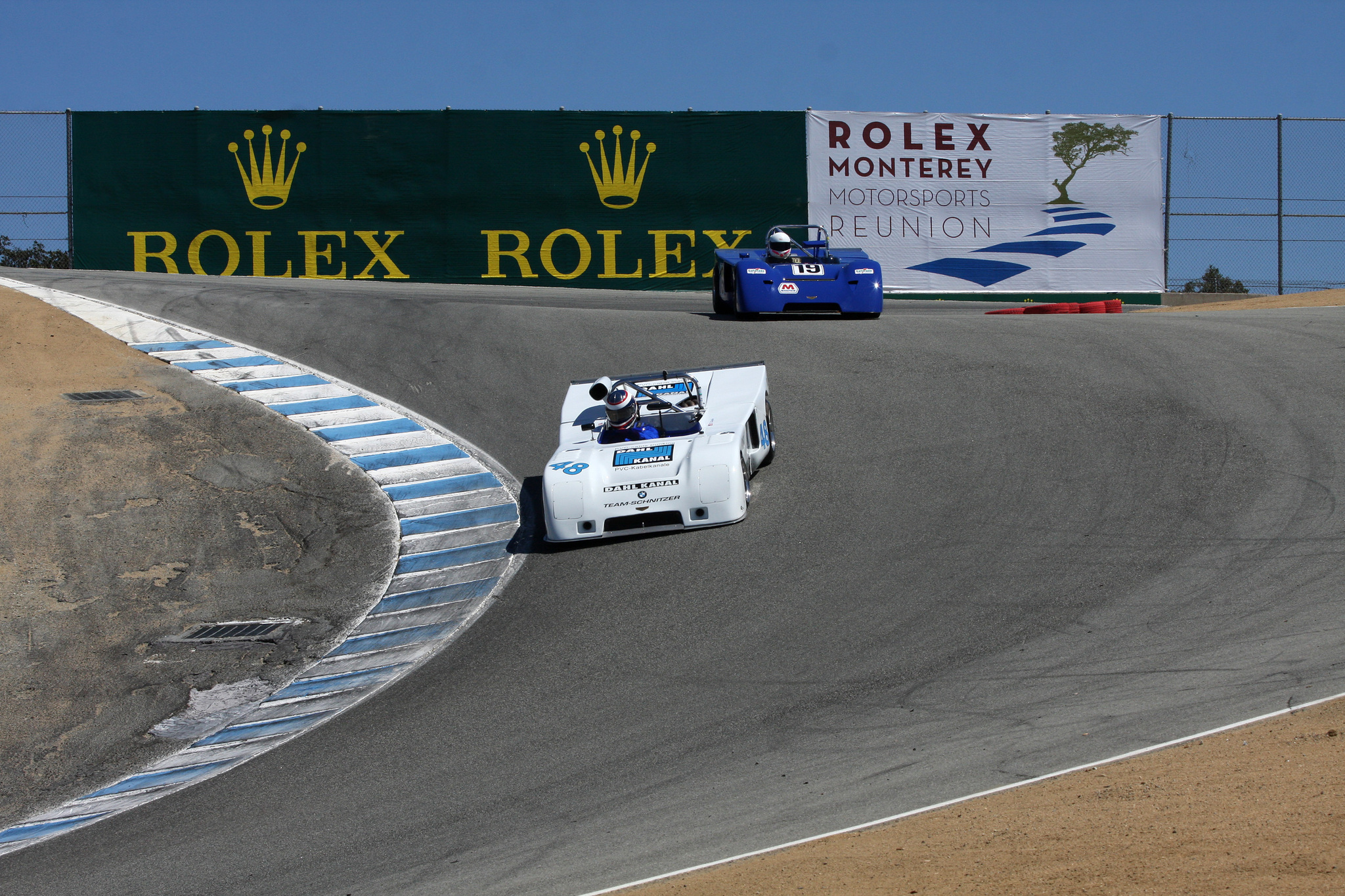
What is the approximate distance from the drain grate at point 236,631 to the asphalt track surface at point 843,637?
5.75ft

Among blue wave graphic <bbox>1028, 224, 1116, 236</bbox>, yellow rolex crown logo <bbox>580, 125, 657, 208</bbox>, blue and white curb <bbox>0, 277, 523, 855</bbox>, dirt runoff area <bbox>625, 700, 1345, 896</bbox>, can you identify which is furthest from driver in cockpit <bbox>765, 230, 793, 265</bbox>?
dirt runoff area <bbox>625, 700, 1345, 896</bbox>

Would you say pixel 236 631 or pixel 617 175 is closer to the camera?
pixel 236 631

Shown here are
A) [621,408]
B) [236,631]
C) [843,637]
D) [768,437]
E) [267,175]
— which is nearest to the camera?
[843,637]

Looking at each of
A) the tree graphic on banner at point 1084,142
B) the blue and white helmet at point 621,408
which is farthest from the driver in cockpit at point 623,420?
the tree graphic on banner at point 1084,142

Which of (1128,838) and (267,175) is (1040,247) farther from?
(1128,838)

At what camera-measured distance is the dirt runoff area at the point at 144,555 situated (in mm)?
8078

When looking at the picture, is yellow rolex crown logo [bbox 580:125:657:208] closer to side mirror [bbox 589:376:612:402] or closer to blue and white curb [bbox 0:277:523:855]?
blue and white curb [bbox 0:277:523:855]

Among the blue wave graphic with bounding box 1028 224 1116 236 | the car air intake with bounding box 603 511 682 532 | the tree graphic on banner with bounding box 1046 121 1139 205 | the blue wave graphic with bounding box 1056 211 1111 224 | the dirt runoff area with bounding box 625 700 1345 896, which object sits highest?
the tree graphic on banner with bounding box 1046 121 1139 205

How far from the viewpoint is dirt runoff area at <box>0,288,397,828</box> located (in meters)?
8.08

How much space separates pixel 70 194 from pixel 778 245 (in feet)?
43.7

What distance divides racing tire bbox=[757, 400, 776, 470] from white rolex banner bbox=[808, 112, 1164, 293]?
39.1 feet

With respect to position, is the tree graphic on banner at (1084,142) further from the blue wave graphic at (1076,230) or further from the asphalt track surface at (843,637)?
the asphalt track surface at (843,637)

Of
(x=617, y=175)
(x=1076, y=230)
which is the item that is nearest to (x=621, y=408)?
(x=617, y=175)

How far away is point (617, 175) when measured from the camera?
2275 cm
